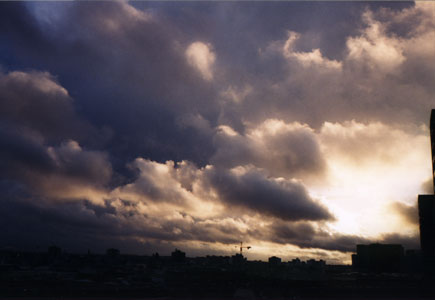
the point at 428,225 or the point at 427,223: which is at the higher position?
the point at 427,223

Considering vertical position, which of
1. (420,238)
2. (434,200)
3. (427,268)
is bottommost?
(427,268)

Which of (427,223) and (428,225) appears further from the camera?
(427,223)

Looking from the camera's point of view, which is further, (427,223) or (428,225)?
(427,223)

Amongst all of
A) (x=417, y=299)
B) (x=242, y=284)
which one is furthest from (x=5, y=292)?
(x=417, y=299)

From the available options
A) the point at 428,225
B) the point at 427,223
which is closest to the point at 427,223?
the point at 427,223

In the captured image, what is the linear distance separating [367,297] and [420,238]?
168 ft

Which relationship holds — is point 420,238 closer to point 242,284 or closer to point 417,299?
point 417,299

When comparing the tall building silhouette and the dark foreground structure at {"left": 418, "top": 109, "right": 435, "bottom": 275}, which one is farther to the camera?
the tall building silhouette

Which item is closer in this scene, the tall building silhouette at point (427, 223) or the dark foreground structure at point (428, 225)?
the dark foreground structure at point (428, 225)

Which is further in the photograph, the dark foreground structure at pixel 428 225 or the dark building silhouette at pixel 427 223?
the dark building silhouette at pixel 427 223

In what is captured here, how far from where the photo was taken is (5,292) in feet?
256

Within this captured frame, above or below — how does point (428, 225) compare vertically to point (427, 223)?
below

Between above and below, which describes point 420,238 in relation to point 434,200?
below

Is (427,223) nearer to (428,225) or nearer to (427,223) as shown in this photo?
(427,223)
